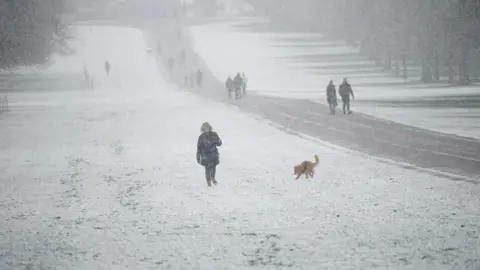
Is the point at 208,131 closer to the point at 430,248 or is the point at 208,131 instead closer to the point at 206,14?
the point at 430,248

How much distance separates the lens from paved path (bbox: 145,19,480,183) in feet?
56.5

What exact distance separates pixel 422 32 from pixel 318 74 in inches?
665

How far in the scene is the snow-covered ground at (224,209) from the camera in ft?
31.7

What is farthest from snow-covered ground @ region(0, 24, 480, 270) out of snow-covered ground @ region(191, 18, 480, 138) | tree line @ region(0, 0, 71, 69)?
snow-covered ground @ region(191, 18, 480, 138)

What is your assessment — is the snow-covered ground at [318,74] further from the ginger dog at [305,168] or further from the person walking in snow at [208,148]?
the person walking in snow at [208,148]

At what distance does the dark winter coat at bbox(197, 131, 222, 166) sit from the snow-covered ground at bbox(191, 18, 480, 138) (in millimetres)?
10383

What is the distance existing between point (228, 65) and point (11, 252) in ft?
207

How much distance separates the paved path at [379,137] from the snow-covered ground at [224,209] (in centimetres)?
98

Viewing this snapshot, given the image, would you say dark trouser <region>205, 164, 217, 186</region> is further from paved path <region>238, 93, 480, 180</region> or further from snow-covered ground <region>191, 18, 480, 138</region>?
snow-covered ground <region>191, 18, 480, 138</region>

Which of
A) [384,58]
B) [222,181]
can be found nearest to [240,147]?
[222,181]

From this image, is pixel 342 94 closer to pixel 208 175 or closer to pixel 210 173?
pixel 210 173

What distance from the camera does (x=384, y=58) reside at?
6016 centimetres

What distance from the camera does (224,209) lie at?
12766 millimetres

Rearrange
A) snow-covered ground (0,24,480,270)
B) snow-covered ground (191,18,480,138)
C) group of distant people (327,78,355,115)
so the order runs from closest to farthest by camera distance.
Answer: snow-covered ground (0,24,480,270)
group of distant people (327,78,355,115)
snow-covered ground (191,18,480,138)
